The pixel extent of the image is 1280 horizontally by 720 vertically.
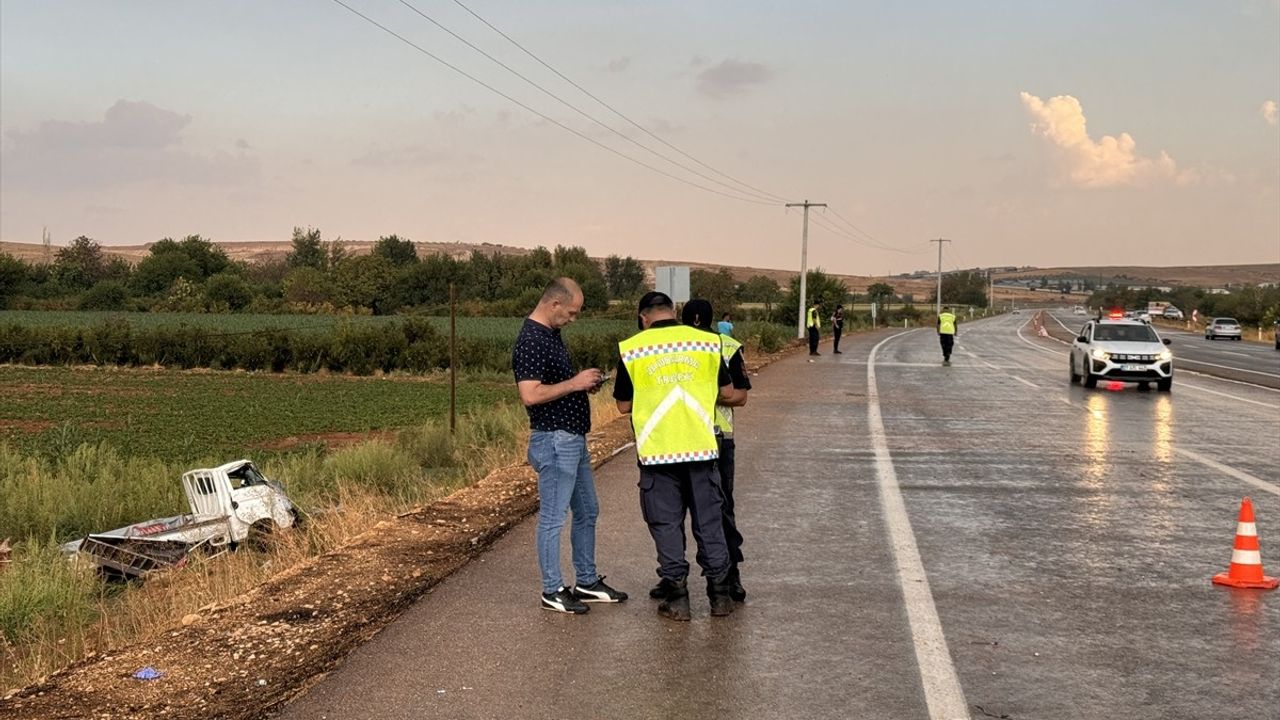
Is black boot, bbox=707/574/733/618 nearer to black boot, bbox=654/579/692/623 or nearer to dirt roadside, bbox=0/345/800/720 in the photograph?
black boot, bbox=654/579/692/623

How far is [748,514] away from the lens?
9586 mm

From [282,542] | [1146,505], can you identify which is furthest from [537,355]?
[1146,505]

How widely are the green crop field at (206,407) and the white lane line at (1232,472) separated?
15.0 meters

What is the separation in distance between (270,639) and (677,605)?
83.4 inches

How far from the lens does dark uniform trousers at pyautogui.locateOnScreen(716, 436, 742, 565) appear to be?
22.3 feet

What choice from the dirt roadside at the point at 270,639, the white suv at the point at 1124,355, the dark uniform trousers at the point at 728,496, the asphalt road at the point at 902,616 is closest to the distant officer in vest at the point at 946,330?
the white suv at the point at 1124,355

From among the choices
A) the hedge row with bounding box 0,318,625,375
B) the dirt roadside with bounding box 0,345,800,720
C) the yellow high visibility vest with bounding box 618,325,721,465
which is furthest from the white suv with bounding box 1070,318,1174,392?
the hedge row with bounding box 0,318,625,375

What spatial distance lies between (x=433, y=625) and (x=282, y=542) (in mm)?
3816

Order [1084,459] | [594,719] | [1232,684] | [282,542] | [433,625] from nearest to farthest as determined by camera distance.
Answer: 1. [594,719]
2. [1232,684]
3. [433,625]
4. [282,542]
5. [1084,459]

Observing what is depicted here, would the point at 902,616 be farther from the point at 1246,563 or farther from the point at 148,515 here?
the point at 148,515

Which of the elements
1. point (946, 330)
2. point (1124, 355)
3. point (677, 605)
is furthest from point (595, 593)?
point (946, 330)

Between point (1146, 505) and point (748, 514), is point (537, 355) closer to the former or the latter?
point (748, 514)

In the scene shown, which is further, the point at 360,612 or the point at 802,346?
the point at 802,346

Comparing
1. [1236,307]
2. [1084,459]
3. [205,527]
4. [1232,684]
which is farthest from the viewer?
[1236,307]
